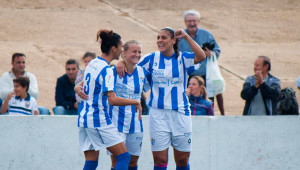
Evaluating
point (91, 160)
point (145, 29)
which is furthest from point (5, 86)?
point (145, 29)

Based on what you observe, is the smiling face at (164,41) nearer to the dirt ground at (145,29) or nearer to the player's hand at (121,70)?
the player's hand at (121,70)

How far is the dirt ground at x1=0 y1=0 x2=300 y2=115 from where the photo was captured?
1230 centimetres

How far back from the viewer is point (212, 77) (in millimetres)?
8297

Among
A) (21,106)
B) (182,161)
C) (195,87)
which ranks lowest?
(182,161)

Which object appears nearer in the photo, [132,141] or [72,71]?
[132,141]

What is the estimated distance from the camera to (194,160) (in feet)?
24.0

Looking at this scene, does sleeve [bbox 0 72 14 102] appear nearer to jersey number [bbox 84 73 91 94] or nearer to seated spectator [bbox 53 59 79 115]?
seated spectator [bbox 53 59 79 115]

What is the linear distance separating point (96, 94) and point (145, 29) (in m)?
9.05

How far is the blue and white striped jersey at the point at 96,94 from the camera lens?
5.29 meters

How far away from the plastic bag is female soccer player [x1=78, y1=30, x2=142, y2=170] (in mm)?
3022

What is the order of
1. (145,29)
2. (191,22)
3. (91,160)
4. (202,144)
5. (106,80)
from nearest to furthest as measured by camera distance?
1. (106,80)
2. (91,160)
3. (202,144)
4. (191,22)
5. (145,29)

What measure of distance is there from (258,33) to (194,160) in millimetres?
8167

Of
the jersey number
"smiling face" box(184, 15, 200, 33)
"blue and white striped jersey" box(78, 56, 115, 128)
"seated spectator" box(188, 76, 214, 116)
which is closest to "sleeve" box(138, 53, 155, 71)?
"blue and white striped jersey" box(78, 56, 115, 128)

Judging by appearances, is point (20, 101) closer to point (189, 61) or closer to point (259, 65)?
point (189, 61)
